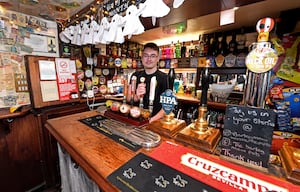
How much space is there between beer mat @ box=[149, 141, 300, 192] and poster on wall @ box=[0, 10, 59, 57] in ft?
6.81

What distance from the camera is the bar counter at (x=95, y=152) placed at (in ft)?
1.80

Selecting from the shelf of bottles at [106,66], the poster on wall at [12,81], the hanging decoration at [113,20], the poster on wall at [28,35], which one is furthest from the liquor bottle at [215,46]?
the poster on wall at [12,81]

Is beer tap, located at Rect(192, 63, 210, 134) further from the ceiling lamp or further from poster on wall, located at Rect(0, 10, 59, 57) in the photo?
poster on wall, located at Rect(0, 10, 59, 57)

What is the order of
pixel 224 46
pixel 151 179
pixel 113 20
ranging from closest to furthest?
pixel 151 179 → pixel 113 20 → pixel 224 46

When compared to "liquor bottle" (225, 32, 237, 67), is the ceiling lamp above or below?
above

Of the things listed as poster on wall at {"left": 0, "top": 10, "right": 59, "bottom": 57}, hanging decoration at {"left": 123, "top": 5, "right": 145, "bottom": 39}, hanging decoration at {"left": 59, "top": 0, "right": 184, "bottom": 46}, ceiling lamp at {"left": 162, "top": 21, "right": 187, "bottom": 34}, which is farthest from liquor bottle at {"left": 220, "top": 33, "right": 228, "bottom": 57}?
poster on wall at {"left": 0, "top": 10, "right": 59, "bottom": 57}

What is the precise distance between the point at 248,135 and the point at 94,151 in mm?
687

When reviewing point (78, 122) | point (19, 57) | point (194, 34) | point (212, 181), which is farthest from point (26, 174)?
point (194, 34)

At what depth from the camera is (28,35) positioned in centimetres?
174

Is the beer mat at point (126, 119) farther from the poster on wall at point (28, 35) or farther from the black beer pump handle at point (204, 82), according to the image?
the poster on wall at point (28, 35)

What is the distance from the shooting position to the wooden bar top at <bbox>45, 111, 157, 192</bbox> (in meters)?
0.56

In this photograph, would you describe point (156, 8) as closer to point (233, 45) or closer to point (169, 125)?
point (169, 125)

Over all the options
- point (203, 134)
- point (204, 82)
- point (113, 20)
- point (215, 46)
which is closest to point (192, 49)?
point (215, 46)

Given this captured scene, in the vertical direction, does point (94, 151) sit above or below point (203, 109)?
below
